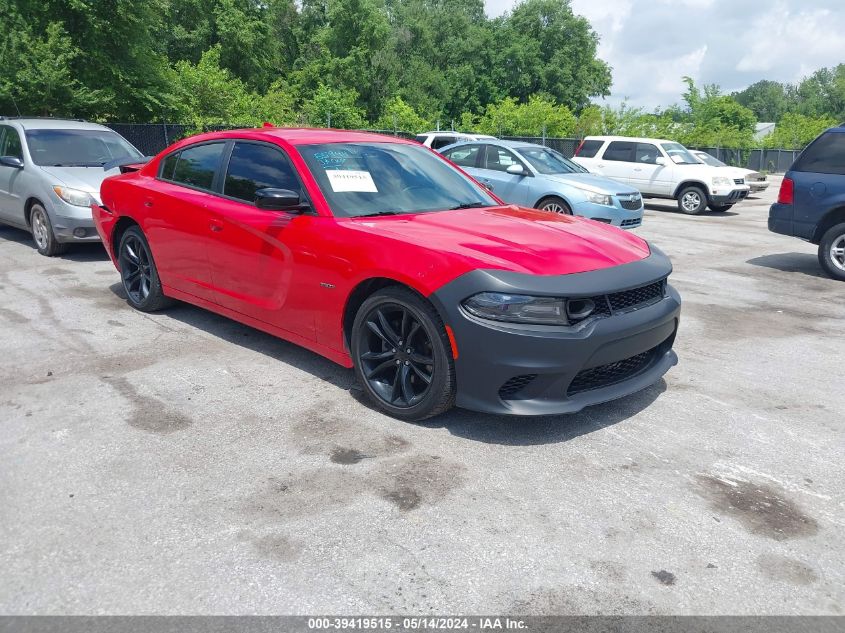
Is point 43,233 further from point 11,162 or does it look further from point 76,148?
point 76,148

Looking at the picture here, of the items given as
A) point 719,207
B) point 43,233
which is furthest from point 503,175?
point 719,207

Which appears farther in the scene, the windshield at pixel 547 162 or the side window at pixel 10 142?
the windshield at pixel 547 162

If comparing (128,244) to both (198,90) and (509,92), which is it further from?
(509,92)

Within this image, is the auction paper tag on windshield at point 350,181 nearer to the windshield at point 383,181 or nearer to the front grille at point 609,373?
the windshield at point 383,181

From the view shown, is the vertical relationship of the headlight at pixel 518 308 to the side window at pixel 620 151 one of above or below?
below

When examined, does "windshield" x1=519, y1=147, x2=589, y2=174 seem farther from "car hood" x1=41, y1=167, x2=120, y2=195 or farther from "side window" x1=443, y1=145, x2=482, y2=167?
"car hood" x1=41, y1=167, x2=120, y2=195

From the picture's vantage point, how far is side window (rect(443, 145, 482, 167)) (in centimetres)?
1309

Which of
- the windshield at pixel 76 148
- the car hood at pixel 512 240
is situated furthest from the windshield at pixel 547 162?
the car hood at pixel 512 240

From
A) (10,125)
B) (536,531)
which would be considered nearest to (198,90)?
(10,125)

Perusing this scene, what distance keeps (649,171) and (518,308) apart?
15958mm

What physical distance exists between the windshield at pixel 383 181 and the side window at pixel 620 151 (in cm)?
1434

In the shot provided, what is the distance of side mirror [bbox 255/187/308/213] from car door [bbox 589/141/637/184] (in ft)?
50.4

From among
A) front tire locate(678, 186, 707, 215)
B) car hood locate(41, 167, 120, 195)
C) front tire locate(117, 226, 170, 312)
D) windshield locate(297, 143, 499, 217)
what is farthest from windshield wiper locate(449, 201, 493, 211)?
front tire locate(678, 186, 707, 215)

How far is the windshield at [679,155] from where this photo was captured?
18433 millimetres
